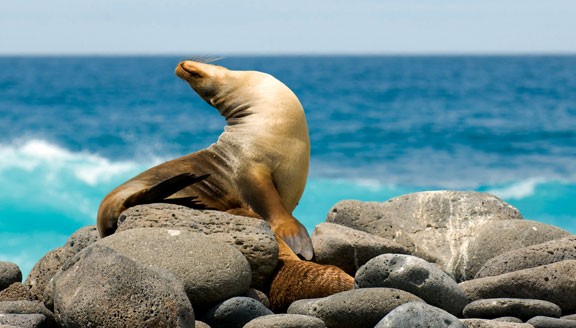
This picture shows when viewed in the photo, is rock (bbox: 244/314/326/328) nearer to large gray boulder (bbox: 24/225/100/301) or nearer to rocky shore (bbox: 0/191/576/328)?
rocky shore (bbox: 0/191/576/328)

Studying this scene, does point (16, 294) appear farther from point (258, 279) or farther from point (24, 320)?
point (258, 279)

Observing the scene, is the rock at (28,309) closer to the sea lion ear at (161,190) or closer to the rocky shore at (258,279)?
the rocky shore at (258,279)

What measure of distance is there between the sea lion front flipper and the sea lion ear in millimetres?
437

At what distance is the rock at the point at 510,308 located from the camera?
17.1 feet

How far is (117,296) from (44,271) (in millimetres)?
1719

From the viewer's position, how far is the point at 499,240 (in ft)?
22.2

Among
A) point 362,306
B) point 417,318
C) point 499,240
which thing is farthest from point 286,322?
point 499,240

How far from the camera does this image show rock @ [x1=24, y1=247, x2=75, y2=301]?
6023mm

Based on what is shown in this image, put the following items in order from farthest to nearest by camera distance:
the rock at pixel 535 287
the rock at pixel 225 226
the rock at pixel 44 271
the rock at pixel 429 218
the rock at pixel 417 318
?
the rock at pixel 429 218 < the rock at pixel 44 271 < the rock at pixel 225 226 < the rock at pixel 535 287 < the rock at pixel 417 318

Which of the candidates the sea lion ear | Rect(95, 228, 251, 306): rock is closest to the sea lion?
the sea lion ear

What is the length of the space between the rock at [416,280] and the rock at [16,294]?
6.74ft

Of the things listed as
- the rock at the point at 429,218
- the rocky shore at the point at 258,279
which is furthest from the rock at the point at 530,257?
the rock at the point at 429,218

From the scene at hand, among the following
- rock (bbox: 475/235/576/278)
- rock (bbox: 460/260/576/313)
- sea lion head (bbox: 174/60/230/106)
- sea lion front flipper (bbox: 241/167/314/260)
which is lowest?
rock (bbox: 460/260/576/313)

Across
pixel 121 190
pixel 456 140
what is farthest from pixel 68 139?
pixel 121 190
